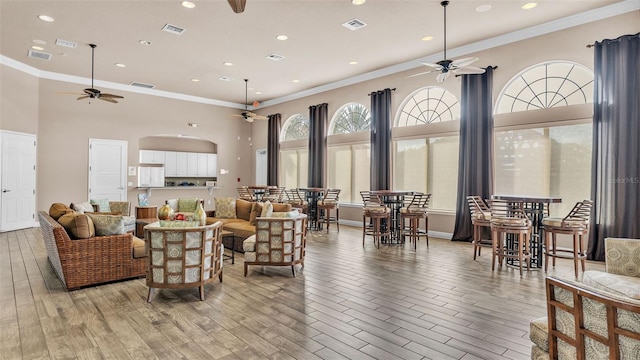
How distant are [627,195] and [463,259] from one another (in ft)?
8.08

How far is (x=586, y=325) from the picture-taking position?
60.4 inches

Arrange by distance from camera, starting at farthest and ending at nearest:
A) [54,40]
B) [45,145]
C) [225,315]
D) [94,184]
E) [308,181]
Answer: [308,181] < [94,184] < [45,145] < [54,40] < [225,315]

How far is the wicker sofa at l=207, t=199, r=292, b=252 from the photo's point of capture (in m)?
5.85

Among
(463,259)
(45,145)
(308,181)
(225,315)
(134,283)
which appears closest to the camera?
(225,315)

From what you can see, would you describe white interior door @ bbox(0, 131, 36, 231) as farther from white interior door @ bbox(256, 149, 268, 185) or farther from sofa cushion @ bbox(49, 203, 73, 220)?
white interior door @ bbox(256, 149, 268, 185)

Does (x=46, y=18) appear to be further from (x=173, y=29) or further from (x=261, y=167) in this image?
(x=261, y=167)

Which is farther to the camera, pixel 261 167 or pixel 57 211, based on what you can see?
pixel 261 167

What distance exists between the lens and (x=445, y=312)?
3371 millimetres

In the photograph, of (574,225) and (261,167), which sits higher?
(261,167)

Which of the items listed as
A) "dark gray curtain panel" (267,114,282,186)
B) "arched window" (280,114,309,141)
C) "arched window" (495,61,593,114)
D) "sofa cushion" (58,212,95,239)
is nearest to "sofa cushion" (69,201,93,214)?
"sofa cushion" (58,212,95,239)

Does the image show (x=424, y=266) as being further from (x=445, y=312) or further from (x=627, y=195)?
(x=627, y=195)

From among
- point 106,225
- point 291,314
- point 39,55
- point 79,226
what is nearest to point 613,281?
point 291,314

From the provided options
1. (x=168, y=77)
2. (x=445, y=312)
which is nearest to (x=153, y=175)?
(x=168, y=77)

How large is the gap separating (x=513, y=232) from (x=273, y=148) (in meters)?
8.28
